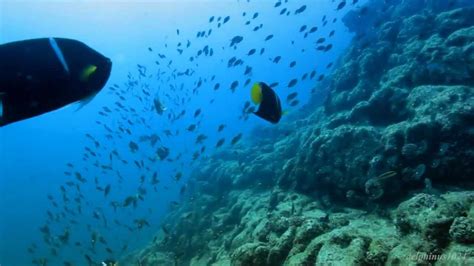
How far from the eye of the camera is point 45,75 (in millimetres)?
1718

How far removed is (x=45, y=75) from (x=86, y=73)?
0.19 meters

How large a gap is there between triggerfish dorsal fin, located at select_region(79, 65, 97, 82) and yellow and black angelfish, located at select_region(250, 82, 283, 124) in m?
2.15

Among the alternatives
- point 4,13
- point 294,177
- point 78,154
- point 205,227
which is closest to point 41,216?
point 4,13

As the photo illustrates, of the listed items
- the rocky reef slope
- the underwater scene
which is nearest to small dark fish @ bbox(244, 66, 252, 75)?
the underwater scene

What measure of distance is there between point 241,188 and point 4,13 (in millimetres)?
43630

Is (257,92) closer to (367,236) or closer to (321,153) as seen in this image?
(367,236)

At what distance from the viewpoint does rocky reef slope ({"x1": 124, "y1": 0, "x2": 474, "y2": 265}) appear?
15.5 feet

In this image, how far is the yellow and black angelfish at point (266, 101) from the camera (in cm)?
377

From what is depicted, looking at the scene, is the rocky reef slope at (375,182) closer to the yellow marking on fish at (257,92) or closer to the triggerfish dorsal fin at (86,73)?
the yellow marking on fish at (257,92)

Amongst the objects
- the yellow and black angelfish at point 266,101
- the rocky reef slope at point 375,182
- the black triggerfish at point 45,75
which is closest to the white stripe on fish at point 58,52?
the black triggerfish at point 45,75

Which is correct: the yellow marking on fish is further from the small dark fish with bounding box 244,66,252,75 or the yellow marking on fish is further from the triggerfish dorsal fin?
the small dark fish with bounding box 244,66,252,75

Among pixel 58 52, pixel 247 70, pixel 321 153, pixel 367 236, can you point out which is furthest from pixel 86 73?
pixel 247 70

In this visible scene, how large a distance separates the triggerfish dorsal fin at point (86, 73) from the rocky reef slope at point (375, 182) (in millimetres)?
3677

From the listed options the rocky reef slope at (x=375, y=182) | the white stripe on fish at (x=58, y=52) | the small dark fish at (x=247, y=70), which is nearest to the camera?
the white stripe on fish at (x=58, y=52)
